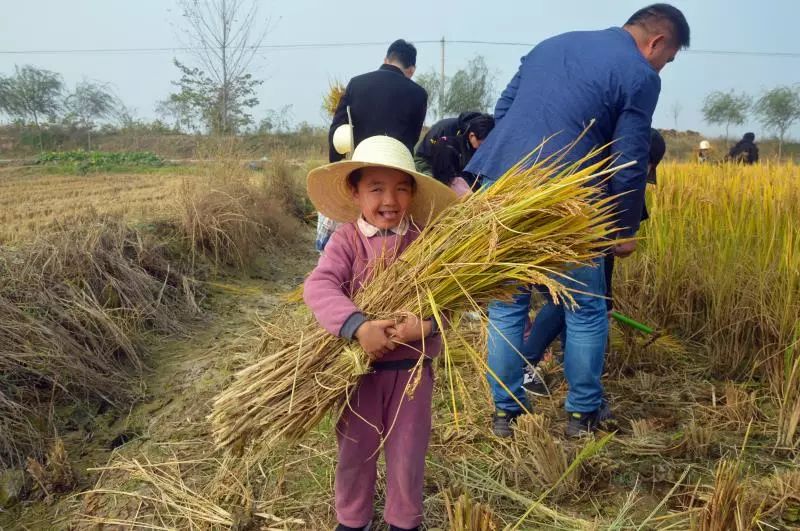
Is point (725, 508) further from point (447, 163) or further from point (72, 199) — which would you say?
point (72, 199)

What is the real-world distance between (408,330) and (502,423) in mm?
1092

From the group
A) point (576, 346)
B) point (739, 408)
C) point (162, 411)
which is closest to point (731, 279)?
point (739, 408)

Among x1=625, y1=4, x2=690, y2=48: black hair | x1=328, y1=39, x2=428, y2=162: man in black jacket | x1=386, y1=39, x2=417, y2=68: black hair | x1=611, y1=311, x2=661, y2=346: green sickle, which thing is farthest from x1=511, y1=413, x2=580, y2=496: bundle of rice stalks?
x1=386, y1=39, x2=417, y2=68: black hair

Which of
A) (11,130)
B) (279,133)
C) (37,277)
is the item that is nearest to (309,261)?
(37,277)

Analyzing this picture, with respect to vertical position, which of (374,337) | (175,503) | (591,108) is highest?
(591,108)

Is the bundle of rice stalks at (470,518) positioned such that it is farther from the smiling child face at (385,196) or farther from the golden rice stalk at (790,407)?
the golden rice stalk at (790,407)

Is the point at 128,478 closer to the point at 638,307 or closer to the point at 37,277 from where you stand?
the point at 37,277

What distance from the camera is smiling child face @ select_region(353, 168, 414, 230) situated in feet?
5.13

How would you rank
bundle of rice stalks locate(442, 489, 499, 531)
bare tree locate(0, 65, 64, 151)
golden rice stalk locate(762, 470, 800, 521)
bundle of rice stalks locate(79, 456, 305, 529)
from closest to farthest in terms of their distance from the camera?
bundle of rice stalks locate(442, 489, 499, 531), golden rice stalk locate(762, 470, 800, 521), bundle of rice stalks locate(79, 456, 305, 529), bare tree locate(0, 65, 64, 151)

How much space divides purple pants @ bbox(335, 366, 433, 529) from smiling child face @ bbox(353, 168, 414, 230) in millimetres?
438

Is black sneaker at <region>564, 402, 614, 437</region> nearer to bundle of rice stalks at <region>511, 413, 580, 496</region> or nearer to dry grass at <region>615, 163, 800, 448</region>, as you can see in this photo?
bundle of rice stalks at <region>511, 413, 580, 496</region>

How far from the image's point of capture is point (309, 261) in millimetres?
5781

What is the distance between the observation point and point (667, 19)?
7.23 feet

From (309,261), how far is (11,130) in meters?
23.1
